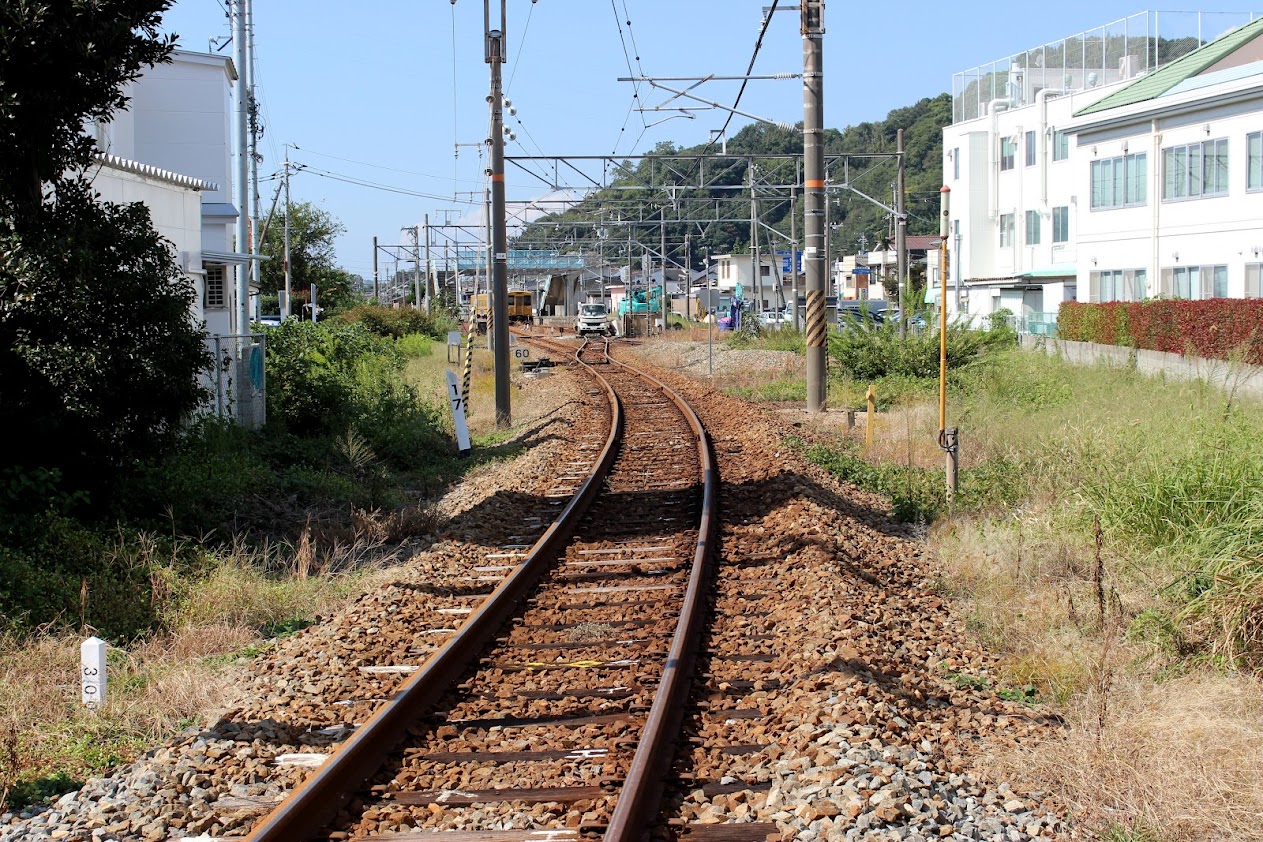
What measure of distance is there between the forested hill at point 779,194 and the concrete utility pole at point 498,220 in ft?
157

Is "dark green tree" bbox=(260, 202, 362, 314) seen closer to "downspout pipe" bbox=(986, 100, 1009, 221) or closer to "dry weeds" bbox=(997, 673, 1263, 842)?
Answer: "downspout pipe" bbox=(986, 100, 1009, 221)

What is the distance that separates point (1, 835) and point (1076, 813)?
475 cm

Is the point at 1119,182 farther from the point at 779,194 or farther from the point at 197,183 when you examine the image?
the point at 779,194

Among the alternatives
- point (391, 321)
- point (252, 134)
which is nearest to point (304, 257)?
point (391, 321)

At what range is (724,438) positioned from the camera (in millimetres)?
Answer: 20094

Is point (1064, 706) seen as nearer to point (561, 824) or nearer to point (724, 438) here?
point (561, 824)

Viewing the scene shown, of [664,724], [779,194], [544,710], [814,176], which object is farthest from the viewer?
[779,194]

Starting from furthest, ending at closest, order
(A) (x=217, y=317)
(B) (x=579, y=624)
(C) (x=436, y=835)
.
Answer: (A) (x=217, y=317), (B) (x=579, y=624), (C) (x=436, y=835)

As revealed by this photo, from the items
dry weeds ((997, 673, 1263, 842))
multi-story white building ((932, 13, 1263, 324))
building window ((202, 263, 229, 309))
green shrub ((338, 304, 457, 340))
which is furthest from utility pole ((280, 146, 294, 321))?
dry weeds ((997, 673, 1263, 842))

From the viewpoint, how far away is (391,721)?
663 centimetres

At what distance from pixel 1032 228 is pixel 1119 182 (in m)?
16.7

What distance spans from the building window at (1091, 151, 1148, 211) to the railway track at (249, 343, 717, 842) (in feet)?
91.0

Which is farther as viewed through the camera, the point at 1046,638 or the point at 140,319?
the point at 140,319

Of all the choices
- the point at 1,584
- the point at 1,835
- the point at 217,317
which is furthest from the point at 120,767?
the point at 217,317
